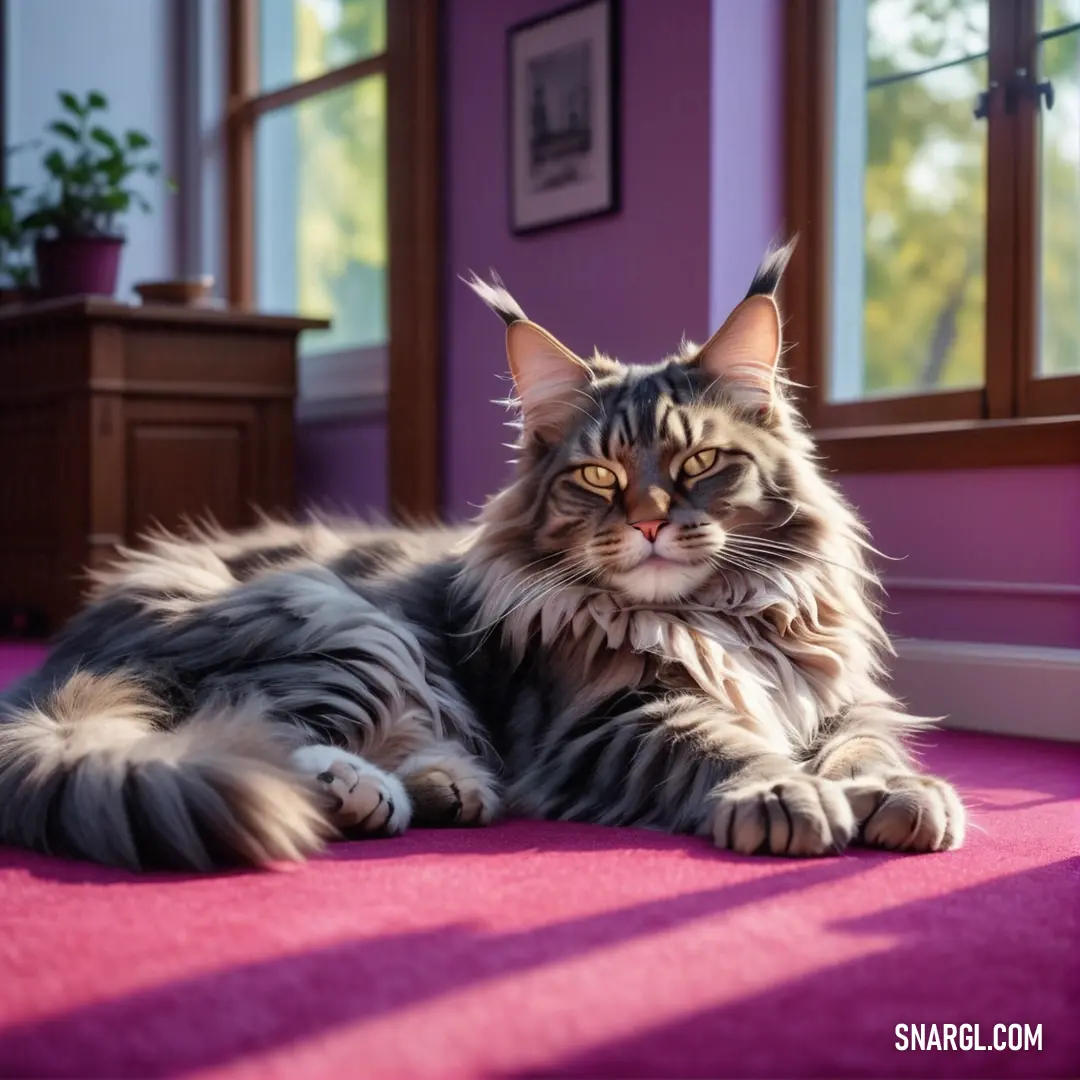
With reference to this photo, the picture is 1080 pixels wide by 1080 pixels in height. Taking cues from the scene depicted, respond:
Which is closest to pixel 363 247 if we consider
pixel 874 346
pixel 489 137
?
pixel 489 137

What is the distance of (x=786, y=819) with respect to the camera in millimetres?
1420

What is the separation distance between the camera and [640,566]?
5.57 ft

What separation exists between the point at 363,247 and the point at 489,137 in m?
1.08

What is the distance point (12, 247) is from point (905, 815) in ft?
13.3

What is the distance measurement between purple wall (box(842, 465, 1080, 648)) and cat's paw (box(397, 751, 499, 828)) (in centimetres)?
143

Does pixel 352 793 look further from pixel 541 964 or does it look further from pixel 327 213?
pixel 327 213

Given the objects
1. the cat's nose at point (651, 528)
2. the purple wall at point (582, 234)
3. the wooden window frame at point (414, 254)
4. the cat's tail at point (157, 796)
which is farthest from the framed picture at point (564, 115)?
the cat's tail at point (157, 796)

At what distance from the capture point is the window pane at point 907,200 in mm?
2982

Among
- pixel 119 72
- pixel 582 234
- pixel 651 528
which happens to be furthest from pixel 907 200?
pixel 119 72

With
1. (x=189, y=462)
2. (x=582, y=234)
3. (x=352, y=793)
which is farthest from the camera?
(x=189, y=462)

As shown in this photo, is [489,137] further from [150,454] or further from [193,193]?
[193,193]

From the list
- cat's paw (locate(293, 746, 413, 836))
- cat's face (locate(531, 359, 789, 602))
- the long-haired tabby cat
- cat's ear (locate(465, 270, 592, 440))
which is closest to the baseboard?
the long-haired tabby cat

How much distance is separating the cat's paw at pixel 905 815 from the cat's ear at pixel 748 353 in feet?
1.94

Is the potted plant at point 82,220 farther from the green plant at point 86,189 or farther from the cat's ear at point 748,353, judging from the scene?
the cat's ear at point 748,353
